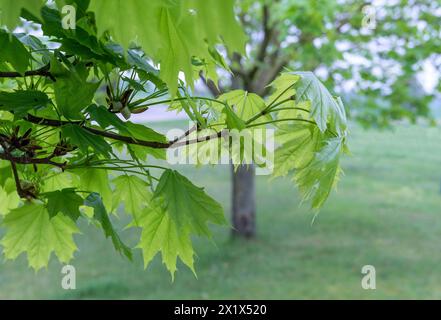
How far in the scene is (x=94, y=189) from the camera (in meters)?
0.65

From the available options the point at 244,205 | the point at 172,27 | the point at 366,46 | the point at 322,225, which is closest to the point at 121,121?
the point at 172,27

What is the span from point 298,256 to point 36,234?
10.5 feet

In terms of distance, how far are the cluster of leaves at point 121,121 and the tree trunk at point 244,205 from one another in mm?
3260

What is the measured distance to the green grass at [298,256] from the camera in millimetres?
3205

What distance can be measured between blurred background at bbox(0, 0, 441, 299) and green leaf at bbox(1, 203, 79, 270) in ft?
5.89

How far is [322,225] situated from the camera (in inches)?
174

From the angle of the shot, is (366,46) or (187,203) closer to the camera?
(187,203)

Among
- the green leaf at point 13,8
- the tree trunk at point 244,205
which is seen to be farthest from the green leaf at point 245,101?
the tree trunk at point 244,205

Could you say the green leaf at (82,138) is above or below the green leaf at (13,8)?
below

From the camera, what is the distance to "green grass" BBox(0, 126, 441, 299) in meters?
3.21

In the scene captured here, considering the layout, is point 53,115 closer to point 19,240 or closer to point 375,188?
point 19,240

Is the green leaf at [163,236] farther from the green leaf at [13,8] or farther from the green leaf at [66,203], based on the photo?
the green leaf at [13,8]

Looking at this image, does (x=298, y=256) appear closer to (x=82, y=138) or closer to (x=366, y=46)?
(x=366, y=46)

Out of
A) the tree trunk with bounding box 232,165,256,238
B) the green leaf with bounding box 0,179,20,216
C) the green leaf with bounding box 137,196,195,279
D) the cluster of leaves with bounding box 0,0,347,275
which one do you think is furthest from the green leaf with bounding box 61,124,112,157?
the tree trunk with bounding box 232,165,256,238
